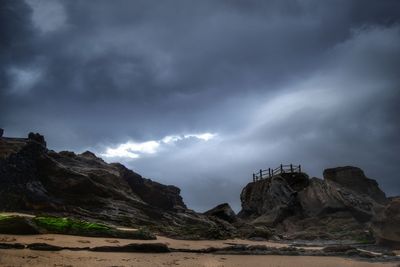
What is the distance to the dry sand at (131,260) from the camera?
11087 millimetres

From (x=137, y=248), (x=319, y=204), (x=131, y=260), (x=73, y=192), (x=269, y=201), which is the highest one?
(x=269, y=201)

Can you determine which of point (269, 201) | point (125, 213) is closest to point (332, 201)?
point (269, 201)

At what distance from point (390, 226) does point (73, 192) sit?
23.9m

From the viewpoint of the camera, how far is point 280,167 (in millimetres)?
69938

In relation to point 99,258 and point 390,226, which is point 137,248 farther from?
point 390,226

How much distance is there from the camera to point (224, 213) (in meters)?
43.9

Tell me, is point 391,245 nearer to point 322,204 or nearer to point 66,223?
point 66,223

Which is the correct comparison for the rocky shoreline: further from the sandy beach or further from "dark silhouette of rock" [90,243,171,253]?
the sandy beach

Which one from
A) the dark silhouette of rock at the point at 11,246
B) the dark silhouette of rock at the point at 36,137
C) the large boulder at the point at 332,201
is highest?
the dark silhouette of rock at the point at 36,137

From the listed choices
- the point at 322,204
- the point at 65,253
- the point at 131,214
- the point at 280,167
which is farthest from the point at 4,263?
the point at 280,167

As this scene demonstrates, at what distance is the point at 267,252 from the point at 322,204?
121 feet

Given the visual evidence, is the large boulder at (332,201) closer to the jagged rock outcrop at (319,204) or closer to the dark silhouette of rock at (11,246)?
the jagged rock outcrop at (319,204)

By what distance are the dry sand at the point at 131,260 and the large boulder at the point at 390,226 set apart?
11.4 meters

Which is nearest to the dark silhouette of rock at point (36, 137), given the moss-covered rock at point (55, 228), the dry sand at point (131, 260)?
the moss-covered rock at point (55, 228)
